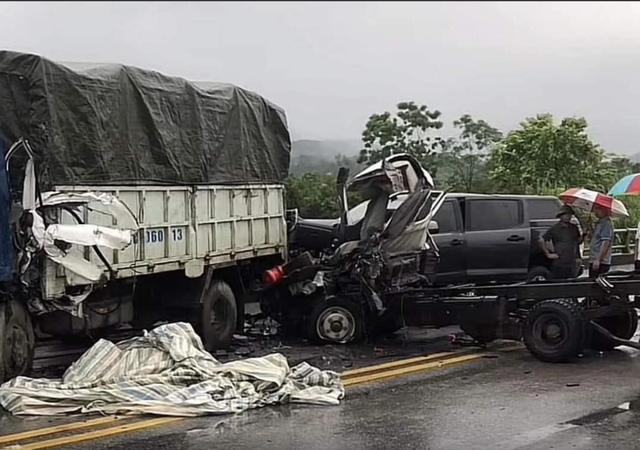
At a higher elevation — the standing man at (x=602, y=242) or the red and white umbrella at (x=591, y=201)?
the red and white umbrella at (x=591, y=201)

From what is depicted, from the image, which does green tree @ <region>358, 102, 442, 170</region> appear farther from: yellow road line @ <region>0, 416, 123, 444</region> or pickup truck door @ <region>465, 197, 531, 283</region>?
yellow road line @ <region>0, 416, 123, 444</region>

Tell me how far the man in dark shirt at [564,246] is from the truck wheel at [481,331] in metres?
2.24

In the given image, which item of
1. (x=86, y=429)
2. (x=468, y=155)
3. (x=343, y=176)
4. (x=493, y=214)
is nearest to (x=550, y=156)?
(x=468, y=155)

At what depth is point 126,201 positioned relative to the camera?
10648 mm

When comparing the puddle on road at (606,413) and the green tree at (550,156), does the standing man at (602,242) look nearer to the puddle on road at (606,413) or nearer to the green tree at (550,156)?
the puddle on road at (606,413)

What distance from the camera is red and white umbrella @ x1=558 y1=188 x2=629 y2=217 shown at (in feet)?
41.0

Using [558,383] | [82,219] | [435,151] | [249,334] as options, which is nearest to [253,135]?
[249,334]

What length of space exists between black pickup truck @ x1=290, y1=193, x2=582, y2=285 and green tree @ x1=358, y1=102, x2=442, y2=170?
1175 cm

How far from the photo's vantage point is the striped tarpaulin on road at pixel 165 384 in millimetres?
8680

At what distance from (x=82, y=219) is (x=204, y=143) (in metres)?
2.84

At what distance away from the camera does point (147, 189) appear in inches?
434

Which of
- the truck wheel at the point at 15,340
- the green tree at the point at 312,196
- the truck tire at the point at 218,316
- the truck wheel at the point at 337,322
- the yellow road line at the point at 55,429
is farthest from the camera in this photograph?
the green tree at the point at 312,196

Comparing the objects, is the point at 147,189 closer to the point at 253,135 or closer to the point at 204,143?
the point at 204,143

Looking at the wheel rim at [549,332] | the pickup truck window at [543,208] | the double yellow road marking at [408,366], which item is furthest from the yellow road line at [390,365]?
the pickup truck window at [543,208]
